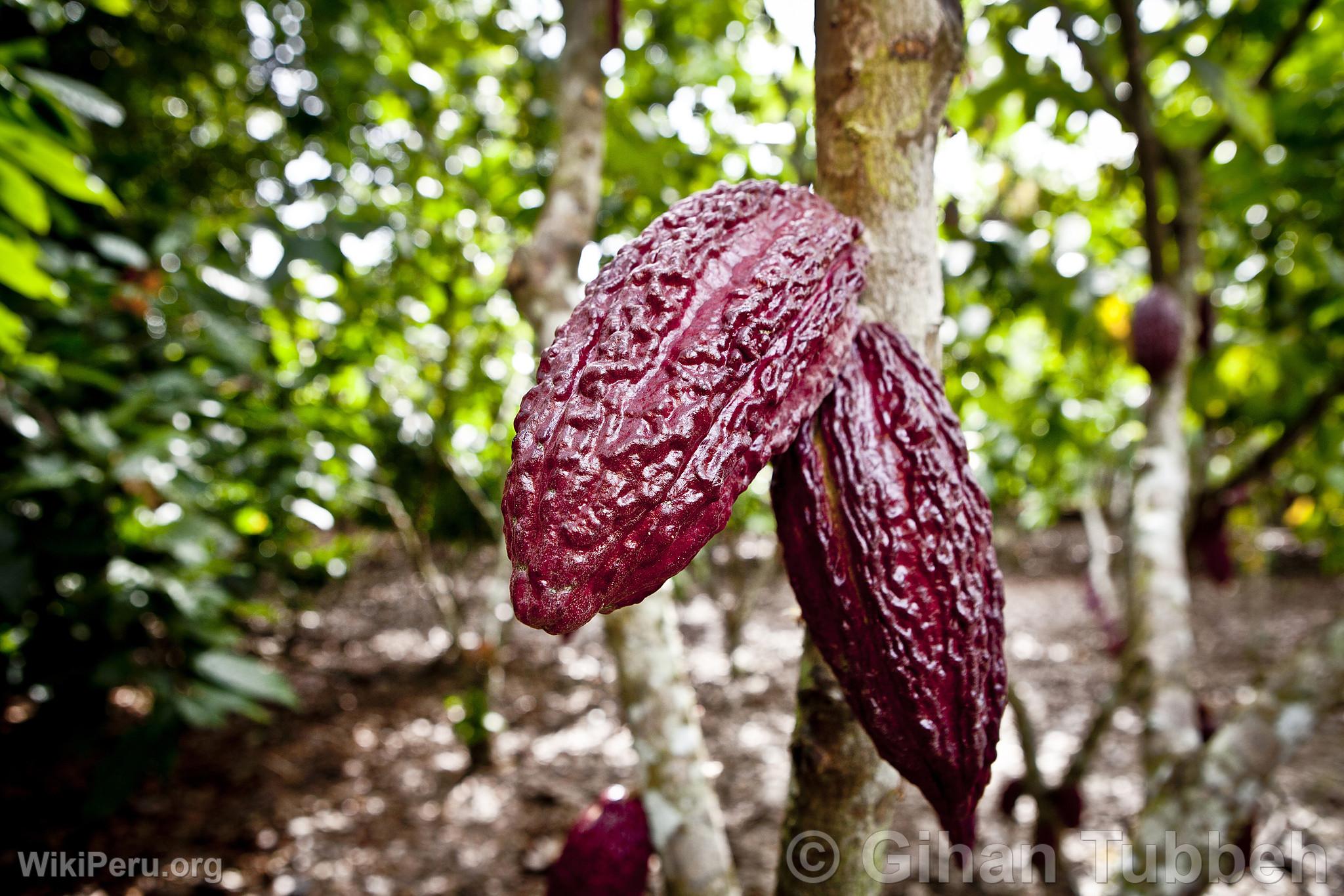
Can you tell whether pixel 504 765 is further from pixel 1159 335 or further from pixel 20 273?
pixel 1159 335

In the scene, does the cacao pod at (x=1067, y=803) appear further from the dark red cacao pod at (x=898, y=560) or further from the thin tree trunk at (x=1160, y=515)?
the dark red cacao pod at (x=898, y=560)

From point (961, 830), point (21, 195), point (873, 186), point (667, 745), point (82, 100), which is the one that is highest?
point (82, 100)

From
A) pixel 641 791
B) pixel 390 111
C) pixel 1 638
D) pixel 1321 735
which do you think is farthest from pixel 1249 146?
pixel 1 638

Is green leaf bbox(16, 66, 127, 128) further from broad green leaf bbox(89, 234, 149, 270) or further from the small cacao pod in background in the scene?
the small cacao pod in background

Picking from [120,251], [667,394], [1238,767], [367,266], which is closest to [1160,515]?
[1238,767]

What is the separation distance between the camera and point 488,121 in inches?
110

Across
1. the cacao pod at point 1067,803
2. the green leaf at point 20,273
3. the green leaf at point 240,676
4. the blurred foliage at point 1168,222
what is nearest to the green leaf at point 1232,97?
the blurred foliage at point 1168,222

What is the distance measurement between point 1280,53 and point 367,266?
2.95 meters

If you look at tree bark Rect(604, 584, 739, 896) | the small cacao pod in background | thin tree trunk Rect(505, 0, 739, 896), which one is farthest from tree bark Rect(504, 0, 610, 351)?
the small cacao pod in background

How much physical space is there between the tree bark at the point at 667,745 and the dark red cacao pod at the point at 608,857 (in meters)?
0.07

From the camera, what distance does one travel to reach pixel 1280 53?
1725mm

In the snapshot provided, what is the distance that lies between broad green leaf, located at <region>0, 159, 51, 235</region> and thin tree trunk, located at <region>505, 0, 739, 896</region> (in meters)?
0.69

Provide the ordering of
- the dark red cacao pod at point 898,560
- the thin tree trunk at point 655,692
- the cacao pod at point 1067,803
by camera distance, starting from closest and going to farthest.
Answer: the dark red cacao pod at point 898,560 → the thin tree trunk at point 655,692 → the cacao pod at point 1067,803

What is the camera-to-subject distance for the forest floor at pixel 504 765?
2291mm
